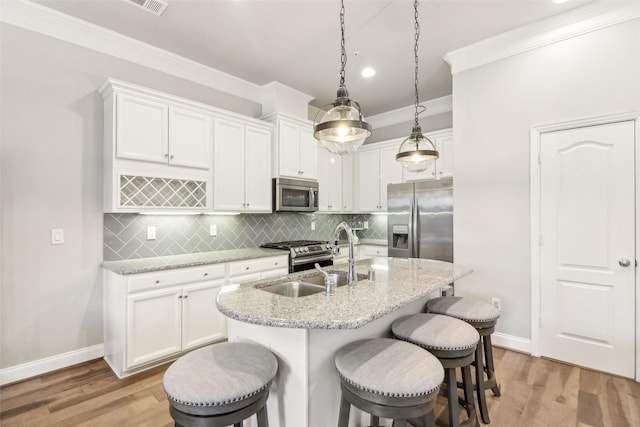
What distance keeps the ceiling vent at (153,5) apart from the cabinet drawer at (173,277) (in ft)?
7.06

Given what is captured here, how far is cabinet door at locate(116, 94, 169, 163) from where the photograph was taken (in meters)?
2.68

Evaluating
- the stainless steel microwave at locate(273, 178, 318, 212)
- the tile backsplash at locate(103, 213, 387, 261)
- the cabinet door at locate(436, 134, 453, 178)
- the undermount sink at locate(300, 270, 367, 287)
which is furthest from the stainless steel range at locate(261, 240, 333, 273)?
the cabinet door at locate(436, 134, 453, 178)

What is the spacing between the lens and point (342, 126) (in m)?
1.69

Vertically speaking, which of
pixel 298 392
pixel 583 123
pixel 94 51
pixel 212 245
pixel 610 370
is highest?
pixel 94 51

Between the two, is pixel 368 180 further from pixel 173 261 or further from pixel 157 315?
pixel 157 315

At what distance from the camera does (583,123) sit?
8.71 feet

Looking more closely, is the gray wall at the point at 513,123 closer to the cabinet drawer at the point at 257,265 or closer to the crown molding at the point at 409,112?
the crown molding at the point at 409,112

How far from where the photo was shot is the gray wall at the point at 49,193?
2.46 metres

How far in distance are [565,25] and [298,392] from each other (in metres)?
3.55

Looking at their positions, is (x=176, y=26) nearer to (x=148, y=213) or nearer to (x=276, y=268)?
(x=148, y=213)

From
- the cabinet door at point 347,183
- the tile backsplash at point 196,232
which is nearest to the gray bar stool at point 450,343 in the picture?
the tile backsplash at point 196,232

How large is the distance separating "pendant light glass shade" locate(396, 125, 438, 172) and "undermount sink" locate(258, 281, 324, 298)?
3.98ft

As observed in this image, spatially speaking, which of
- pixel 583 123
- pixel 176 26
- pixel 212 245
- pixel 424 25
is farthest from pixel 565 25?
pixel 212 245

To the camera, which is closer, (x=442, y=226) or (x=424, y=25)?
(x=424, y=25)
